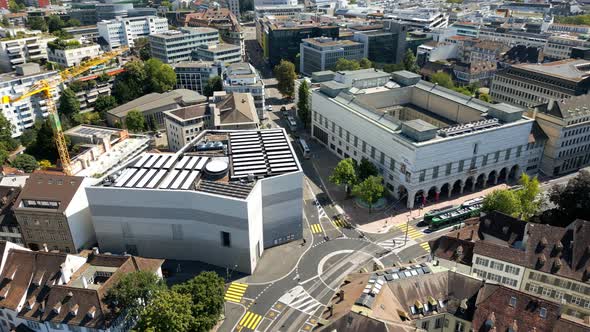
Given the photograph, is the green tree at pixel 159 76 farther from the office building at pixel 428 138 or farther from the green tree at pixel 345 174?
the green tree at pixel 345 174

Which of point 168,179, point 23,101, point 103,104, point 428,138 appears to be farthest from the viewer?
point 103,104

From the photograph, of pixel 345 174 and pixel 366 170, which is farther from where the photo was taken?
pixel 366 170

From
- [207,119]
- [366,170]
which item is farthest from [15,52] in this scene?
[366,170]

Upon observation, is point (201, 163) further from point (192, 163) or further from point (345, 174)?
point (345, 174)

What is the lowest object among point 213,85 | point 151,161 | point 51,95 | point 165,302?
point 165,302

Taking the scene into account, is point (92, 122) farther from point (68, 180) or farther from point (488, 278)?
point (488, 278)

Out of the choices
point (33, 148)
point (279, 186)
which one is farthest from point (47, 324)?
point (33, 148)

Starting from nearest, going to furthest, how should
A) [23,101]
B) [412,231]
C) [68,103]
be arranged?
[412,231] → [23,101] → [68,103]

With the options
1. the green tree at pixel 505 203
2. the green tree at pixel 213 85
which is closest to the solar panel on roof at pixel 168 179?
the green tree at pixel 505 203
